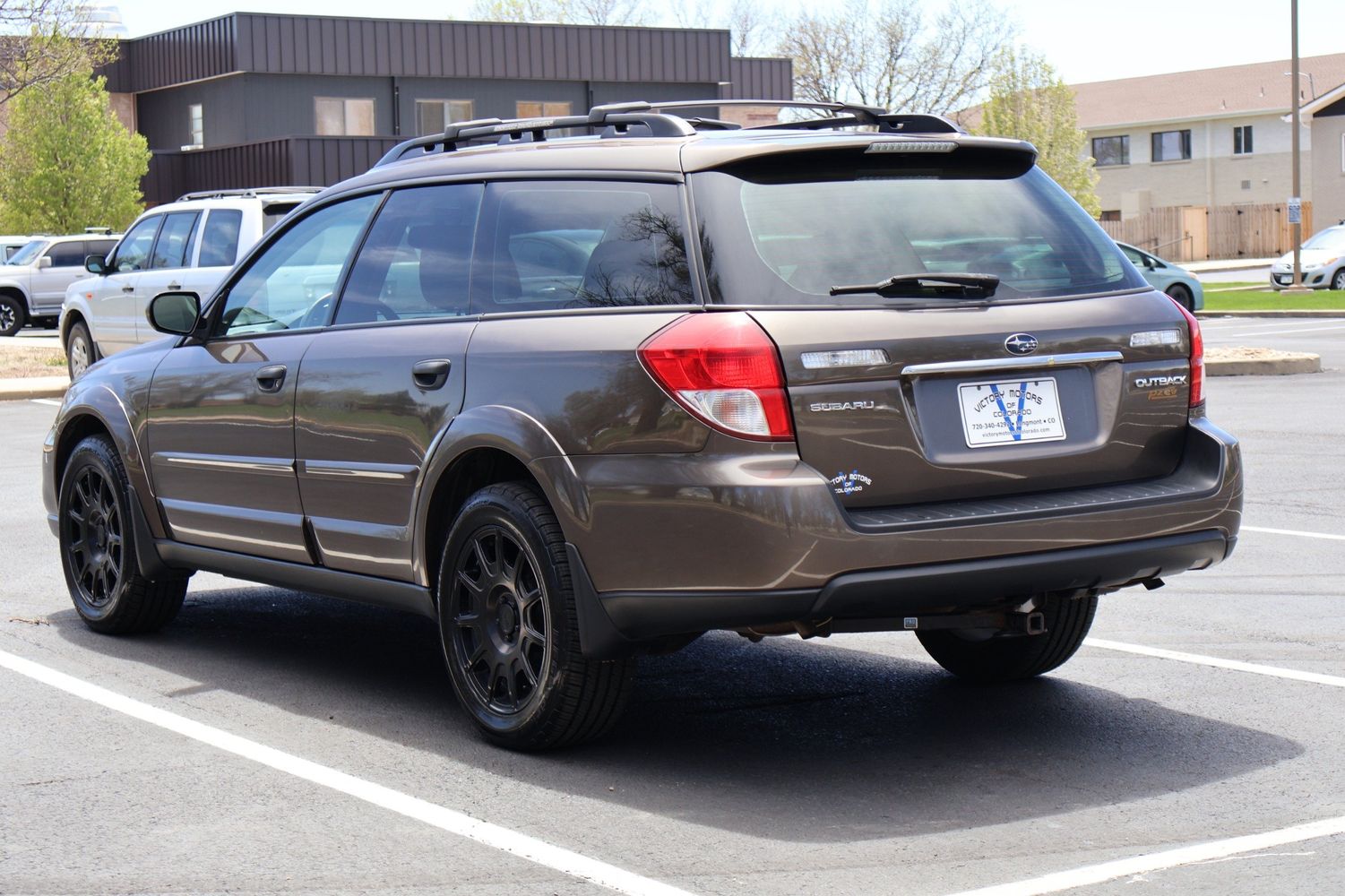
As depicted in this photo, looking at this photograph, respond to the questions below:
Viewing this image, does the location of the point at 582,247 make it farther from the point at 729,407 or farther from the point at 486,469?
the point at 729,407

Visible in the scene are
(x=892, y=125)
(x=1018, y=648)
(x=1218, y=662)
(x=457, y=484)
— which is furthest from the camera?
(x=1218, y=662)

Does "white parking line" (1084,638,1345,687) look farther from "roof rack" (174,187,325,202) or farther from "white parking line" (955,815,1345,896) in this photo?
"roof rack" (174,187,325,202)

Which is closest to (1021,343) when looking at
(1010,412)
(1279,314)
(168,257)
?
(1010,412)

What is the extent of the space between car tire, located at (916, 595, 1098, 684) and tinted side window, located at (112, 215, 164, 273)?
1323cm

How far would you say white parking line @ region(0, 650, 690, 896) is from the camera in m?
4.48

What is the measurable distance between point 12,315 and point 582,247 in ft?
104

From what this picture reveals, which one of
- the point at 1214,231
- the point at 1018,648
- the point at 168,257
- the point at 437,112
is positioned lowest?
the point at 1018,648

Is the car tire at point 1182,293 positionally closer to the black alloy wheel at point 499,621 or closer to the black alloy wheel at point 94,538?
the black alloy wheel at point 94,538

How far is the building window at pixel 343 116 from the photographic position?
42844 mm

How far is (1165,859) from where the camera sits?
4.54 meters

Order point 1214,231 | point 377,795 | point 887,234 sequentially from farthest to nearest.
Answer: point 1214,231 < point 887,234 < point 377,795

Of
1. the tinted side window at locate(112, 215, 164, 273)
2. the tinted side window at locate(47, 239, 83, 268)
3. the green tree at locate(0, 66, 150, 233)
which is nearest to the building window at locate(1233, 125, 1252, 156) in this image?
the green tree at locate(0, 66, 150, 233)

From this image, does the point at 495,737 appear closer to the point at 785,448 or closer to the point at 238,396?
the point at 785,448

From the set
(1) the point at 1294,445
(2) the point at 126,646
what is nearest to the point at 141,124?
(1) the point at 1294,445
